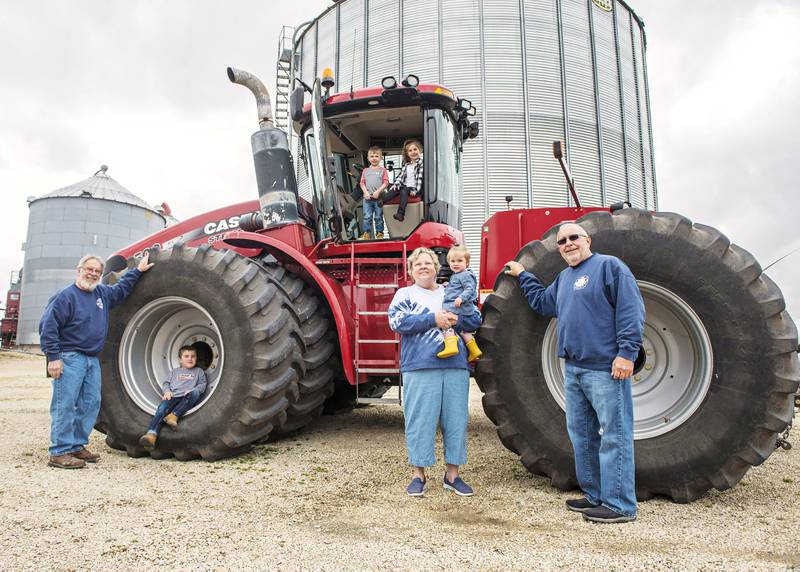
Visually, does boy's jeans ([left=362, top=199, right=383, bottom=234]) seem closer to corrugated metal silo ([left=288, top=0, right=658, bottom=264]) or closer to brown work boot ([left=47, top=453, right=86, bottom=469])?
brown work boot ([left=47, top=453, right=86, bottom=469])

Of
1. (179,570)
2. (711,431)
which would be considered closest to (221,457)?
(179,570)

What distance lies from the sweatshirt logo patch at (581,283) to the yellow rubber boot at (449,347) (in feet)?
2.50

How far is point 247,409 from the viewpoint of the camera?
13.2 ft

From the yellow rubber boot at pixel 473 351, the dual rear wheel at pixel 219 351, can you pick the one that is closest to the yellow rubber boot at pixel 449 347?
the yellow rubber boot at pixel 473 351

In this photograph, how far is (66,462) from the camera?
12.6 feet

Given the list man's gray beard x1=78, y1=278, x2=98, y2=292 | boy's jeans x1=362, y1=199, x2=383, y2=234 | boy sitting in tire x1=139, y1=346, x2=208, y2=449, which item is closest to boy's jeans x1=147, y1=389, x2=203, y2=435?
boy sitting in tire x1=139, y1=346, x2=208, y2=449

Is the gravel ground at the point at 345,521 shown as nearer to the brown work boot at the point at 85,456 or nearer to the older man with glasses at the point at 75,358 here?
the brown work boot at the point at 85,456

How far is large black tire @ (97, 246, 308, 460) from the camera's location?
13.3 ft

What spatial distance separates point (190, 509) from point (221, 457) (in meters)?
1.21

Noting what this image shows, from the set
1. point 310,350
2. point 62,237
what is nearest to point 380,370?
point 310,350

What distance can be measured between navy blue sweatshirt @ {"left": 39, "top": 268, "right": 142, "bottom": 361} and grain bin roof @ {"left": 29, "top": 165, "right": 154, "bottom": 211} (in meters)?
24.1

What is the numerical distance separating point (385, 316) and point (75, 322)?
2.42 m

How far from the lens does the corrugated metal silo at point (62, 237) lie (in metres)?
24.5

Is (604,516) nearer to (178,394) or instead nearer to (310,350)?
(310,350)
